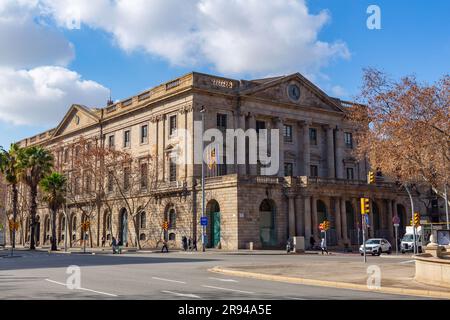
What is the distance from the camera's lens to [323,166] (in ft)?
208

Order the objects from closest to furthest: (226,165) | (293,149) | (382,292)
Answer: (382,292), (226,165), (293,149)

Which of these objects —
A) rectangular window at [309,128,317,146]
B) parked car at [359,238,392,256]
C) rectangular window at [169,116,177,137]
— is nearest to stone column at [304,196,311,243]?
parked car at [359,238,392,256]

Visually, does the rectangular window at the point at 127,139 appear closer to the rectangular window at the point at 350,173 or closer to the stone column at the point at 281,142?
the stone column at the point at 281,142

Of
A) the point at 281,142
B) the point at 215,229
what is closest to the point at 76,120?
the point at 281,142

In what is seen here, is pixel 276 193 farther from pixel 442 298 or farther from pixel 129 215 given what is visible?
pixel 442 298

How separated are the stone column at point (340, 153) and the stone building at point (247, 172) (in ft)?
0.40

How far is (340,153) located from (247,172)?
1458 centimetres

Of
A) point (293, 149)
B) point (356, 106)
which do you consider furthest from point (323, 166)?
point (356, 106)

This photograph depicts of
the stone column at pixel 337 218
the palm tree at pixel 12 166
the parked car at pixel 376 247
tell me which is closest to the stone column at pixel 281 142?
the stone column at pixel 337 218

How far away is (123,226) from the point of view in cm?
6259

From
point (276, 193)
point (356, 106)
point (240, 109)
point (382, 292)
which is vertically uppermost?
point (240, 109)

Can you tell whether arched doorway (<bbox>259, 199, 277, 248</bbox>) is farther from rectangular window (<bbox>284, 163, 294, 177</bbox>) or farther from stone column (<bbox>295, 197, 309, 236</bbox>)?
rectangular window (<bbox>284, 163, 294, 177</bbox>)

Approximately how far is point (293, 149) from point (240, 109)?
879 centimetres
